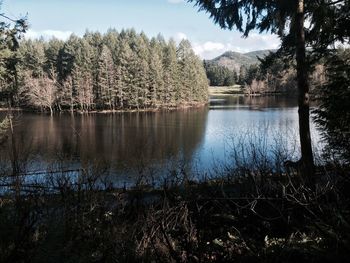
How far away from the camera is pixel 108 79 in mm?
75125

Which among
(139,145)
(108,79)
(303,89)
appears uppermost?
(108,79)

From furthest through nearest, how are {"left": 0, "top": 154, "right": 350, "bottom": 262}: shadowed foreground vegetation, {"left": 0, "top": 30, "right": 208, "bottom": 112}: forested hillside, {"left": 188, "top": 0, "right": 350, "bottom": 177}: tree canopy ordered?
{"left": 0, "top": 30, "right": 208, "bottom": 112}: forested hillside → {"left": 188, "top": 0, "right": 350, "bottom": 177}: tree canopy → {"left": 0, "top": 154, "right": 350, "bottom": 262}: shadowed foreground vegetation

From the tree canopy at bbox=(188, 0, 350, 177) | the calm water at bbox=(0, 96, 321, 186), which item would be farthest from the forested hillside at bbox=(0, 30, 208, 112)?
the tree canopy at bbox=(188, 0, 350, 177)

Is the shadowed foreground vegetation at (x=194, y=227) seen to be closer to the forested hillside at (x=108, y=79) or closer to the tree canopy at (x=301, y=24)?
the tree canopy at (x=301, y=24)

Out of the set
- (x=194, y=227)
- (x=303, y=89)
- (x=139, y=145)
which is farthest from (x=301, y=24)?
(x=139, y=145)

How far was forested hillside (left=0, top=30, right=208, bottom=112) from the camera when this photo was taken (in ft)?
238

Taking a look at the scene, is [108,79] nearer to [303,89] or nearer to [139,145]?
[139,145]

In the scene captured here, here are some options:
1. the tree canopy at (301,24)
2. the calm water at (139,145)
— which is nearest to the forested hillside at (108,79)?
the calm water at (139,145)

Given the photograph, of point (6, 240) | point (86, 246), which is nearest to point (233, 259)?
point (86, 246)

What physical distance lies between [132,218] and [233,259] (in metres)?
2.88

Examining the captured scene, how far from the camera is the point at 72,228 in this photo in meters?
6.66

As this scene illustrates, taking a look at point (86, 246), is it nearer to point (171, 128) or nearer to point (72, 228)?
point (72, 228)

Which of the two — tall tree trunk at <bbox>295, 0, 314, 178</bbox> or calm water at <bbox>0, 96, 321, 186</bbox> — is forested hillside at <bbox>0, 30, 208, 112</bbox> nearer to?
calm water at <bbox>0, 96, 321, 186</bbox>

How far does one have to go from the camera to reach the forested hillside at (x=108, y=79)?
72.7 m
